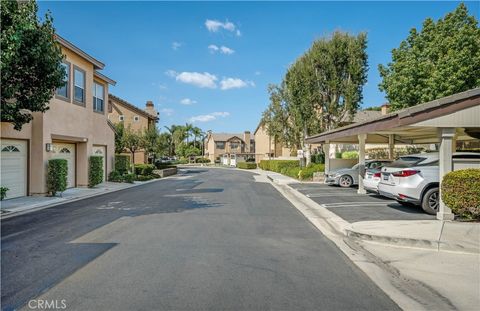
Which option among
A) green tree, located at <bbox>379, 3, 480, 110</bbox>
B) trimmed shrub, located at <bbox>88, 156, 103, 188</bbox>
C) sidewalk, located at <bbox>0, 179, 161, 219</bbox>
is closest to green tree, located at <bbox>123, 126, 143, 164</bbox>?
trimmed shrub, located at <bbox>88, 156, 103, 188</bbox>

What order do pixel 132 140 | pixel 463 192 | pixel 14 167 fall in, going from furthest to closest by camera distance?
pixel 132 140
pixel 14 167
pixel 463 192

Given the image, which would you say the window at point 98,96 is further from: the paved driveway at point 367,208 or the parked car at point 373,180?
the parked car at point 373,180

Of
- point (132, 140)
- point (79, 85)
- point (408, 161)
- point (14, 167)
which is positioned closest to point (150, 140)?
point (132, 140)

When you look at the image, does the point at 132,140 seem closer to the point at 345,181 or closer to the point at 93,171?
the point at 93,171

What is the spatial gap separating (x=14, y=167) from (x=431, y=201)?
14893mm

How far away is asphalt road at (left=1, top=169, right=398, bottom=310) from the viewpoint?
425 cm

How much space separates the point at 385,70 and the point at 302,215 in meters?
20.6

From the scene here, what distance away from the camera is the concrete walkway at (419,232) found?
6.66 m

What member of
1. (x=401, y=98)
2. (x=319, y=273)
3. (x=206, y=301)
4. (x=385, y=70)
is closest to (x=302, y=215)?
(x=319, y=273)

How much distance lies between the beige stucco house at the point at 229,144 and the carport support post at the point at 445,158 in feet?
247

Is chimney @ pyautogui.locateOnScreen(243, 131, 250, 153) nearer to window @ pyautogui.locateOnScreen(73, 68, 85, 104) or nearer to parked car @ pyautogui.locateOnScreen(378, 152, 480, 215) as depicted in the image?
window @ pyautogui.locateOnScreen(73, 68, 85, 104)

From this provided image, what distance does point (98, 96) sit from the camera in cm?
2127

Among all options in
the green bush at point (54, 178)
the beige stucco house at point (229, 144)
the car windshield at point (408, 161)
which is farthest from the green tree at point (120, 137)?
the beige stucco house at point (229, 144)

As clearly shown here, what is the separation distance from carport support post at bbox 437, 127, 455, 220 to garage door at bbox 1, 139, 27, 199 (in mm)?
14617
